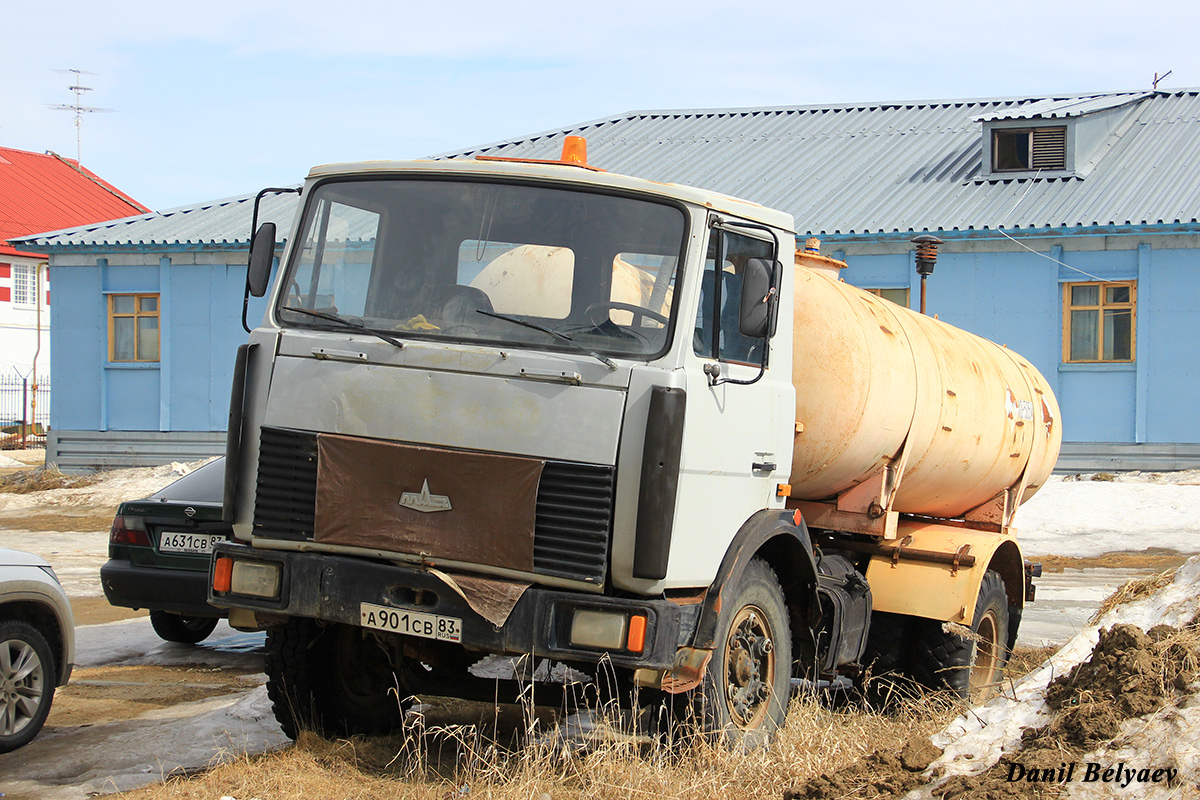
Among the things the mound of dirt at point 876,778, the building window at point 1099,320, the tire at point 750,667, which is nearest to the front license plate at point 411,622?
the tire at point 750,667

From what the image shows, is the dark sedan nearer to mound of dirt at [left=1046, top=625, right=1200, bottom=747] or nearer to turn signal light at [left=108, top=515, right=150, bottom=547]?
turn signal light at [left=108, top=515, right=150, bottom=547]

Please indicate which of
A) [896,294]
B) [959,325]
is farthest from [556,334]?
[896,294]

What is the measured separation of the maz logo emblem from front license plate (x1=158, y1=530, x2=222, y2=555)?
3101 millimetres

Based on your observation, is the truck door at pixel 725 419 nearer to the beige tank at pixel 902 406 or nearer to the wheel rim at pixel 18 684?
the beige tank at pixel 902 406

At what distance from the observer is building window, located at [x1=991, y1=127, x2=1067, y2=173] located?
67.9ft

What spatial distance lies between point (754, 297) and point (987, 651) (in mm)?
4004

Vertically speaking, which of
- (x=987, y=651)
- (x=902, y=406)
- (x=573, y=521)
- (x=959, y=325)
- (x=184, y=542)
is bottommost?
(x=987, y=651)

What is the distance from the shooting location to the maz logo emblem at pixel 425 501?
470 cm

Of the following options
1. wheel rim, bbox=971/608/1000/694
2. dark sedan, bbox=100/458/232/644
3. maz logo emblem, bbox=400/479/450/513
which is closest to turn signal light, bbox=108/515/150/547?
dark sedan, bbox=100/458/232/644

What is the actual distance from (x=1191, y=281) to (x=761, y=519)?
50.1 ft

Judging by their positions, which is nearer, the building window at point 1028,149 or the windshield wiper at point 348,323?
the windshield wiper at point 348,323

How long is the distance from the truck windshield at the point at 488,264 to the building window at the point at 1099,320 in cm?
1550

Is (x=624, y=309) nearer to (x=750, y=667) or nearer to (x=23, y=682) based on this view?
(x=750, y=667)

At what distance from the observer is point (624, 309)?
15.6ft
